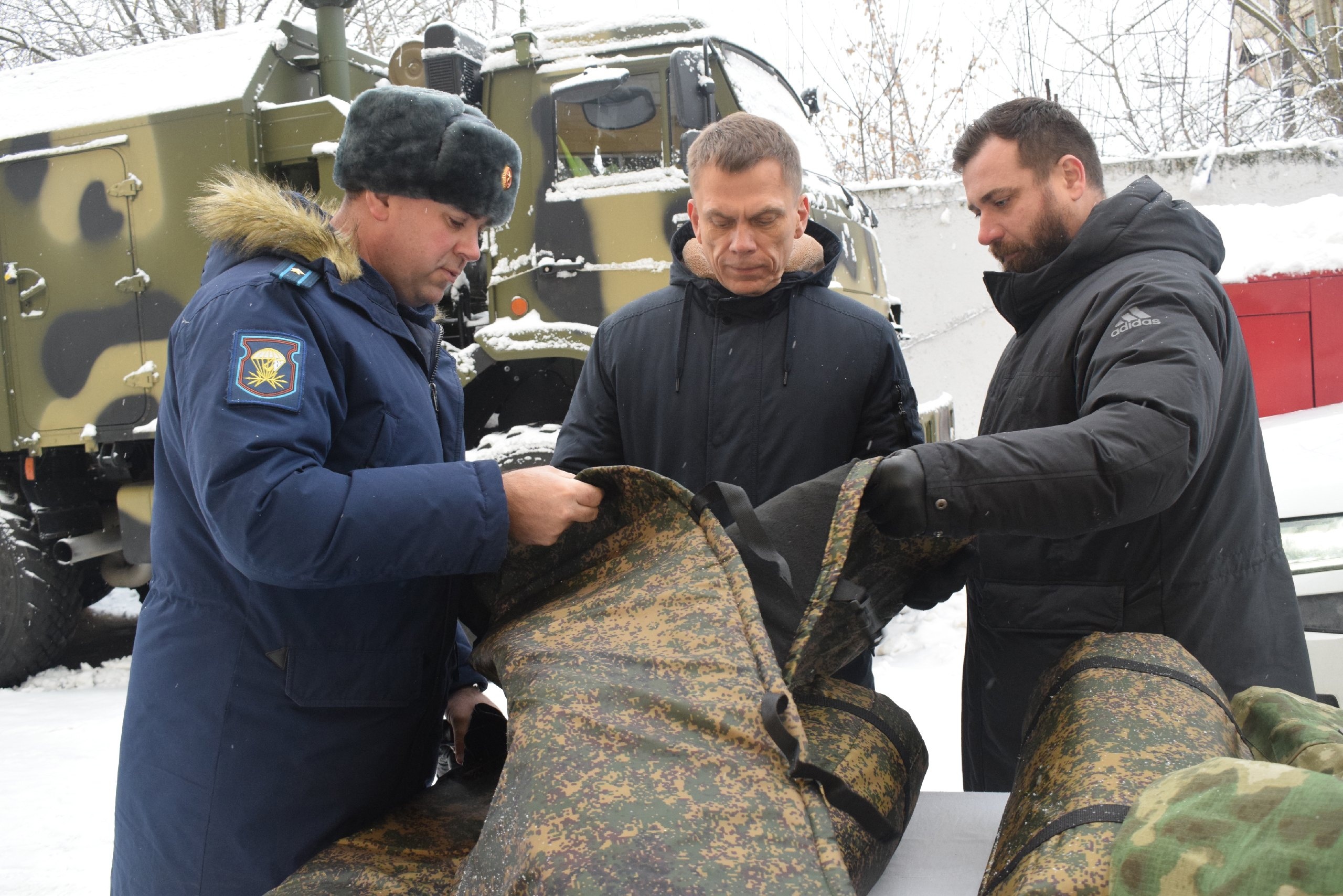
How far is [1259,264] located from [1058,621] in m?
3.38

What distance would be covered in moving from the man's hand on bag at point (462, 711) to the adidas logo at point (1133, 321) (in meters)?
1.11

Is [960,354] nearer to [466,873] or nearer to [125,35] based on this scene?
[466,873]

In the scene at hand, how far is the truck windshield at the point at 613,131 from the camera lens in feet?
14.6

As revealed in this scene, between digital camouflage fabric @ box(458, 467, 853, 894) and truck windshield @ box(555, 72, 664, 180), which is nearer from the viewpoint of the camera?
digital camouflage fabric @ box(458, 467, 853, 894)

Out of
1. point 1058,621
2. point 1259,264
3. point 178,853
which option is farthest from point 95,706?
point 1259,264

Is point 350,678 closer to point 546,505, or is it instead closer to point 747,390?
point 546,505

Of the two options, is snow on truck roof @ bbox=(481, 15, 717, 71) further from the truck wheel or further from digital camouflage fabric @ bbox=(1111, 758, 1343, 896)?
digital camouflage fabric @ bbox=(1111, 758, 1343, 896)

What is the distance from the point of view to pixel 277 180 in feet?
16.1

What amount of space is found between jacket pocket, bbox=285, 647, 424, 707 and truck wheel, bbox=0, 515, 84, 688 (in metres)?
4.82

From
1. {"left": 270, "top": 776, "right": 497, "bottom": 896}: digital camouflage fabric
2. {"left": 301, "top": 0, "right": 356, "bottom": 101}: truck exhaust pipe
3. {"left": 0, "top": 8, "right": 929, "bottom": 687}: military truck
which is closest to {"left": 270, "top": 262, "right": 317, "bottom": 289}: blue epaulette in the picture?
{"left": 270, "top": 776, "right": 497, "bottom": 896}: digital camouflage fabric

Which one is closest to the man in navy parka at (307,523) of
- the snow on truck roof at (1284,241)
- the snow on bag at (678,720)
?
the snow on bag at (678,720)

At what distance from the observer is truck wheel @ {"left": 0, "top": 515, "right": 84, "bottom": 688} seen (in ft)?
17.4

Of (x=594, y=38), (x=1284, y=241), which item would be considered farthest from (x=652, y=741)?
(x=1284, y=241)

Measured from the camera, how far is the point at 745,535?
1283 mm
